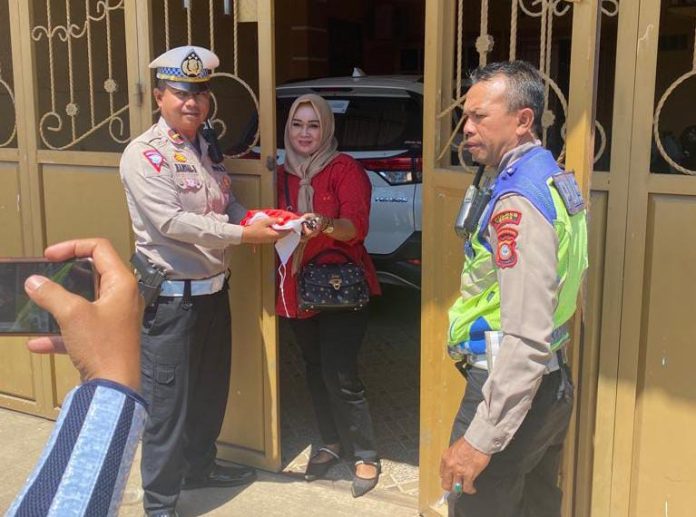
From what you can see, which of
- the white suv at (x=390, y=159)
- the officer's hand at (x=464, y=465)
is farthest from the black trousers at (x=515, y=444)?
the white suv at (x=390, y=159)

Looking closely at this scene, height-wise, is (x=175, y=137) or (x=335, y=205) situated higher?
(x=175, y=137)

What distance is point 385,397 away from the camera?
15.7 ft

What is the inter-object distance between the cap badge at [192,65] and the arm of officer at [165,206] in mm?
364

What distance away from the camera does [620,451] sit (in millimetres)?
2840

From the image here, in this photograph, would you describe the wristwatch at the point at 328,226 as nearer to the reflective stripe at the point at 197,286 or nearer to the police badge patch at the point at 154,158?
the reflective stripe at the point at 197,286

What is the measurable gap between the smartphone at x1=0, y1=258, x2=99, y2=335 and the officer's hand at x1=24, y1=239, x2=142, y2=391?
9cm

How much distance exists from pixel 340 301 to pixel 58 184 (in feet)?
6.04

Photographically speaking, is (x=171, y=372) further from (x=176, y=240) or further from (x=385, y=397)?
(x=385, y=397)

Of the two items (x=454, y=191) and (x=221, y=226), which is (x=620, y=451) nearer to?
(x=454, y=191)

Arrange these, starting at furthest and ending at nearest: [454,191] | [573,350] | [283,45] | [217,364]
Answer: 1. [283,45]
2. [217,364]
3. [454,191]
4. [573,350]

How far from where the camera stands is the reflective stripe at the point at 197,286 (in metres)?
3.25

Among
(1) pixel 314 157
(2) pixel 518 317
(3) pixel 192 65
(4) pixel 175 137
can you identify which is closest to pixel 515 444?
(2) pixel 518 317

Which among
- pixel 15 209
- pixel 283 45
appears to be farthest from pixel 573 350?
pixel 283 45

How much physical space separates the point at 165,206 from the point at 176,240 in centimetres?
Result: 18
